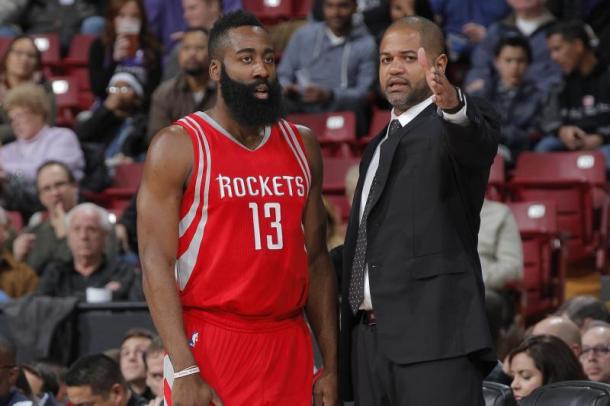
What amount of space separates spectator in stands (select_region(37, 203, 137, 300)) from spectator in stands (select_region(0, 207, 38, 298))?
0.22 meters

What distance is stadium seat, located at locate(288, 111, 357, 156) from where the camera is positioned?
33.9 ft

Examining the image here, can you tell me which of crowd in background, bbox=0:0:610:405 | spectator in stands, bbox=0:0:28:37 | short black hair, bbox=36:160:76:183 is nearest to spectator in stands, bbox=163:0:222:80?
crowd in background, bbox=0:0:610:405

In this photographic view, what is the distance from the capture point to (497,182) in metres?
9.48

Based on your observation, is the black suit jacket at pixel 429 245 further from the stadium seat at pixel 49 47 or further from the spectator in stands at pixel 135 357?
the stadium seat at pixel 49 47

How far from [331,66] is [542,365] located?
5.22 m

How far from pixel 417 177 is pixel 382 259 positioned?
0.28 m

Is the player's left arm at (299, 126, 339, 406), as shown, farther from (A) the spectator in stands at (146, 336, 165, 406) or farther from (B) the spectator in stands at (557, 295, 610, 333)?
(B) the spectator in stands at (557, 295, 610, 333)

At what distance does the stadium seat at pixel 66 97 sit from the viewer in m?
12.0

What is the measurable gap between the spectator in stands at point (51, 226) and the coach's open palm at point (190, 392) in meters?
4.32

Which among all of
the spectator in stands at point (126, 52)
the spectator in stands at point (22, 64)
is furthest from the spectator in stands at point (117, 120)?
the spectator in stands at point (22, 64)

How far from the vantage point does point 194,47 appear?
10.3 metres

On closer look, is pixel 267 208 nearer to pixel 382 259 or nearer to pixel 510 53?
pixel 382 259

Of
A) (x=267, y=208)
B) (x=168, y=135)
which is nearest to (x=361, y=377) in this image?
(x=267, y=208)

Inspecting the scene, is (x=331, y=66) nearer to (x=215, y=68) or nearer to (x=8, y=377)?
(x=8, y=377)
